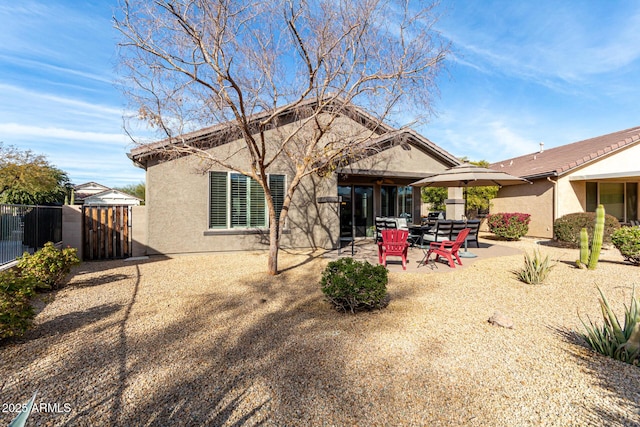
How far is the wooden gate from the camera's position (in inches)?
369

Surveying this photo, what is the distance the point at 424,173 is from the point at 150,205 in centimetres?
1067

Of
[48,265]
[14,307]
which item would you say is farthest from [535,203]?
[48,265]

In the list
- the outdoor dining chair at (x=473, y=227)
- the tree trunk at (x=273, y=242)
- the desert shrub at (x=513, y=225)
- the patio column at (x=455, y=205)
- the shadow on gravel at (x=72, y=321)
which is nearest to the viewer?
the shadow on gravel at (x=72, y=321)

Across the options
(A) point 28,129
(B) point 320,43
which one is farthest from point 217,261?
(A) point 28,129

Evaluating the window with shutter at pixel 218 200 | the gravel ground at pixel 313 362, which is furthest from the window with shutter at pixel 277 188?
the gravel ground at pixel 313 362

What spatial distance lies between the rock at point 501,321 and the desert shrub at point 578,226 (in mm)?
9856

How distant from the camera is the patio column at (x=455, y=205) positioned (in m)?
12.4

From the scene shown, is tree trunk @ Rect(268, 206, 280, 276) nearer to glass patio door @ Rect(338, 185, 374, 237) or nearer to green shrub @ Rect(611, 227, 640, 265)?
glass patio door @ Rect(338, 185, 374, 237)

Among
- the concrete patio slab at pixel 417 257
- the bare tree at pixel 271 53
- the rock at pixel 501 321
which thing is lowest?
the rock at pixel 501 321

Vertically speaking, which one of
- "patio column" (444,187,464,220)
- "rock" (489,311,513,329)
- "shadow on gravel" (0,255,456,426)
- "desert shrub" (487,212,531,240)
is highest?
"patio column" (444,187,464,220)

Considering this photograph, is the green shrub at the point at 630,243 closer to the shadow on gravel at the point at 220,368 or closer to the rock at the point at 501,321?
the rock at the point at 501,321

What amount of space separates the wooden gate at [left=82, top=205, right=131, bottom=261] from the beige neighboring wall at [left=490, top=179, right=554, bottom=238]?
1825cm

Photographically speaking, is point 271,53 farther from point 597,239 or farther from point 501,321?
point 597,239

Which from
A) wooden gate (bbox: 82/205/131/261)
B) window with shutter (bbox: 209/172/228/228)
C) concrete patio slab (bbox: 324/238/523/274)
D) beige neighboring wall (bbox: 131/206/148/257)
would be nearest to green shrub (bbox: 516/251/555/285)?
concrete patio slab (bbox: 324/238/523/274)
